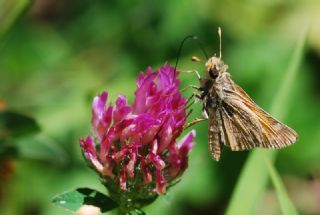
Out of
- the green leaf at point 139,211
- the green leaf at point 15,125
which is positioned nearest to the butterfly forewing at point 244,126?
the green leaf at point 139,211

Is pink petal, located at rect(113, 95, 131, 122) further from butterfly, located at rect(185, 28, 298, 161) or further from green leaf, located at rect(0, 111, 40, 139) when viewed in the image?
green leaf, located at rect(0, 111, 40, 139)

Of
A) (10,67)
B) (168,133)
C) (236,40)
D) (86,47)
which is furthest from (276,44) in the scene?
(168,133)

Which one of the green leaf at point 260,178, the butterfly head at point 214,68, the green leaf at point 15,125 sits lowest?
the green leaf at point 260,178

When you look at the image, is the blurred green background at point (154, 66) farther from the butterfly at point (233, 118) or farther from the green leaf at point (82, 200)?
the green leaf at point (82, 200)

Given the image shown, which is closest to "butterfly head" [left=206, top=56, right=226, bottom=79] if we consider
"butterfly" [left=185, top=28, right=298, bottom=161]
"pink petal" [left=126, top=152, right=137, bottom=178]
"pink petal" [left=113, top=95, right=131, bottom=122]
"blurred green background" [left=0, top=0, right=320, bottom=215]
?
"butterfly" [left=185, top=28, right=298, bottom=161]

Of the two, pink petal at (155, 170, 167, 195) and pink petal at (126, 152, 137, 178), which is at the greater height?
pink petal at (126, 152, 137, 178)

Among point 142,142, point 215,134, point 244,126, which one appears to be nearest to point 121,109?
point 142,142

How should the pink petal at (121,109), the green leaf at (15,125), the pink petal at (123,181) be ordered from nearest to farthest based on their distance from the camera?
the pink petal at (123,181) < the pink petal at (121,109) < the green leaf at (15,125)
